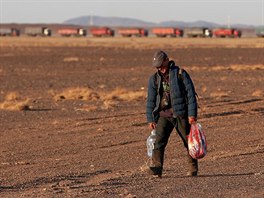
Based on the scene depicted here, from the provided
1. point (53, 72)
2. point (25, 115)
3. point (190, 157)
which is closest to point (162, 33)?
point (53, 72)

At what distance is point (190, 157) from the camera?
12.2 m

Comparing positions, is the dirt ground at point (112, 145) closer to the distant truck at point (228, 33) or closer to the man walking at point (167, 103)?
the man walking at point (167, 103)

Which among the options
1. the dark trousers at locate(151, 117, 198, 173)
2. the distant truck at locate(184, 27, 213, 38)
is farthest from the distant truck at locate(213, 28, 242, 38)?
the dark trousers at locate(151, 117, 198, 173)

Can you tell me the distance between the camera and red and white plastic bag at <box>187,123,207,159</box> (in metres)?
11.9

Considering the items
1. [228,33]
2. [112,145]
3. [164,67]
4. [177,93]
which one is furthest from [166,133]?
[228,33]

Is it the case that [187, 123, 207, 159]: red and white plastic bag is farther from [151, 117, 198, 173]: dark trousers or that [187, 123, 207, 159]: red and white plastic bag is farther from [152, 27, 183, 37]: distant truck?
[152, 27, 183, 37]: distant truck

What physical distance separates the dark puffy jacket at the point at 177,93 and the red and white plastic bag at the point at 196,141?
228 mm

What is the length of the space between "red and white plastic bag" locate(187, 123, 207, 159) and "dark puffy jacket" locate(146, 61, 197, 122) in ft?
0.75

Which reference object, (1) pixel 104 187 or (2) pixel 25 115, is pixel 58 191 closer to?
(1) pixel 104 187

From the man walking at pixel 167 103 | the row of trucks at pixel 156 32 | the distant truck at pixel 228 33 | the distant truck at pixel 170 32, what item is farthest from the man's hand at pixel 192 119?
the distant truck at pixel 170 32

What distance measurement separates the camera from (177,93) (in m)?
11.7

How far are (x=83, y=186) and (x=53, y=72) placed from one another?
3366 centimetres

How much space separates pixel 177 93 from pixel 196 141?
0.69 metres

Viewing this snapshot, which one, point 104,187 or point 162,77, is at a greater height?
point 162,77
